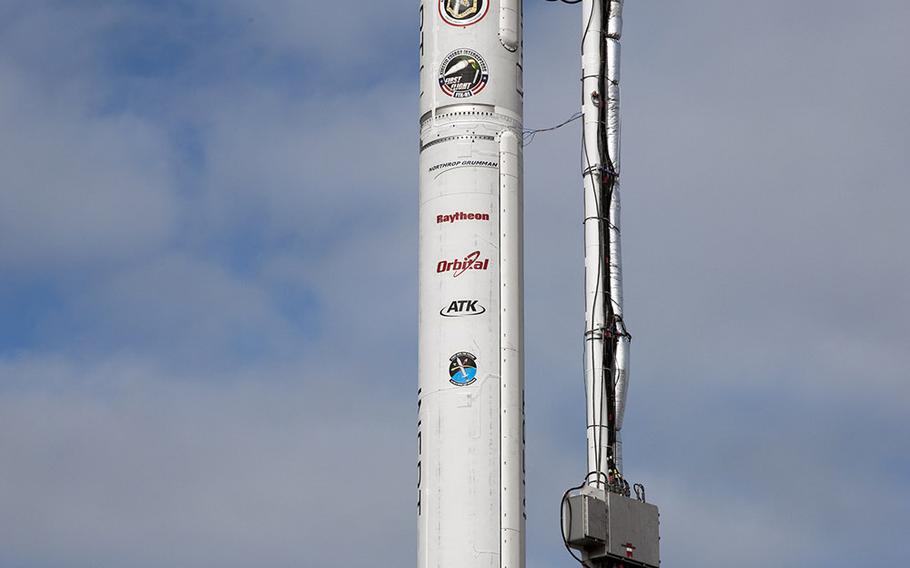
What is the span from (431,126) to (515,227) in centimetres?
262

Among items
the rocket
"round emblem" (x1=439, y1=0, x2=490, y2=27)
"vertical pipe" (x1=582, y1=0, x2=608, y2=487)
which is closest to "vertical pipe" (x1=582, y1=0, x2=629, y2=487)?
"vertical pipe" (x1=582, y1=0, x2=608, y2=487)

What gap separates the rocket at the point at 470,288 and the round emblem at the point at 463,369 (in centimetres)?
2

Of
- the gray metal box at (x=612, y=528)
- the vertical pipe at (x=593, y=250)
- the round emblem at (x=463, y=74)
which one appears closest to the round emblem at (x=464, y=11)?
the round emblem at (x=463, y=74)

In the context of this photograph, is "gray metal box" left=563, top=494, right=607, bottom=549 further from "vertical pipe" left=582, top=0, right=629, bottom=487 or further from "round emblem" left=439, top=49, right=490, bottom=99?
"round emblem" left=439, top=49, right=490, bottom=99

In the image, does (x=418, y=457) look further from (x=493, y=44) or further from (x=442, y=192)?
(x=493, y=44)

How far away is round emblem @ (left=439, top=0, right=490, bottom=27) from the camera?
141ft

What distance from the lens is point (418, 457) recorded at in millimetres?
41031

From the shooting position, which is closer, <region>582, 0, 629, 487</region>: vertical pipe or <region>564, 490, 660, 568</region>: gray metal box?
<region>564, 490, 660, 568</region>: gray metal box

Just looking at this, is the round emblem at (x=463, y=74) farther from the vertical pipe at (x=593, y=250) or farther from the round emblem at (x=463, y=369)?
the round emblem at (x=463, y=369)

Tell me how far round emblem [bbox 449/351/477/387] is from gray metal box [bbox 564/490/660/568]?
9.46 feet

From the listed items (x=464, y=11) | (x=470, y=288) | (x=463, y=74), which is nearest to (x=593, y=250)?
(x=470, y=288)

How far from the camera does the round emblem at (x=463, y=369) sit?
40.9 m

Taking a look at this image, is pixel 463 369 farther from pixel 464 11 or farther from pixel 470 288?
pixel 464 11

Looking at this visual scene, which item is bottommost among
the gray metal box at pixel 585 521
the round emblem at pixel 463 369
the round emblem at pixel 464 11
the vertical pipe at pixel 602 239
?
the gray metal box at pixel 585 521
